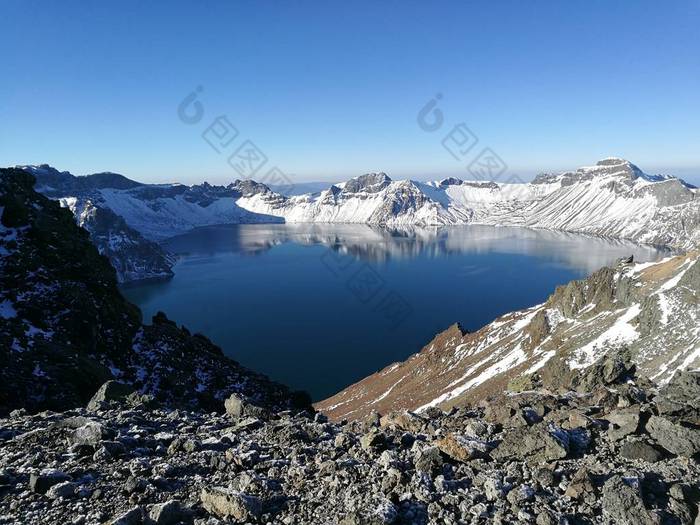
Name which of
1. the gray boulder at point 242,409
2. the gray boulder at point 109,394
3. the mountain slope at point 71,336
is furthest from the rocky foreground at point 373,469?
the mountain slope at point 71,336

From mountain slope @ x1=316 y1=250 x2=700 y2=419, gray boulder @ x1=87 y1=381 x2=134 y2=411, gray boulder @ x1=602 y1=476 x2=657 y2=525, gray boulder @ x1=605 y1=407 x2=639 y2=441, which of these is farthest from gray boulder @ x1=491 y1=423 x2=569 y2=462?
mountain slope @ x1=316 y1=250 x2=700 y2=419

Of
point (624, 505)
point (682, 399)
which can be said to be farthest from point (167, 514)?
point (682, 399)

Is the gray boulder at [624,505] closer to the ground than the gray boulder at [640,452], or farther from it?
farther from it

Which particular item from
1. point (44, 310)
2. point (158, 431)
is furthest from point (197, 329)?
point (158, 431)

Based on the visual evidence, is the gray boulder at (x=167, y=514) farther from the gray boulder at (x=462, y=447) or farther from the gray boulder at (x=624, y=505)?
the gray boulder at (x=624, y=505)

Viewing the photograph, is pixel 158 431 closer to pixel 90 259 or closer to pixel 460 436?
pixel 460 436

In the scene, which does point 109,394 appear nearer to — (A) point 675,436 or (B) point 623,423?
(B) point 623,423
